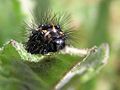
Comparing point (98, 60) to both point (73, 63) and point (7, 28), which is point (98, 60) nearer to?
point (73, 63)

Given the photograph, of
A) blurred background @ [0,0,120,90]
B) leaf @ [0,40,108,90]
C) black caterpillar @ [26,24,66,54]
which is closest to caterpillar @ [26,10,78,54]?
black caterpillar @ [26,24,66,54]

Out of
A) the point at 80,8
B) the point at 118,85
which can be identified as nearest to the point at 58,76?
the point at 118,85

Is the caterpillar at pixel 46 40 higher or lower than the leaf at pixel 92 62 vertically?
higher

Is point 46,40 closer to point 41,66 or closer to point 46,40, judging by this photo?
A: point 46,40

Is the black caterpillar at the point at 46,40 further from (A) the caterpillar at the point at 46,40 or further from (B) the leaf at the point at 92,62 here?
(B) the leaf at the point at 92,62

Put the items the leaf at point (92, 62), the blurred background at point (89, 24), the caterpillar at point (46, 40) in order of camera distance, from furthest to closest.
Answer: the blurred background at point (89, 24) → the caterpillar at point (46, 40) → the leaf at point (92, 62)

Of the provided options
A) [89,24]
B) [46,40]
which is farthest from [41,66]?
[89,24]

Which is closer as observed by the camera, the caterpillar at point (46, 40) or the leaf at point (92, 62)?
the leaf at point (92, 62)

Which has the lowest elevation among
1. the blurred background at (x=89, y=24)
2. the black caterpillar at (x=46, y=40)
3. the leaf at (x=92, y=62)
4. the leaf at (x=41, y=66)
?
the leaf at (x=92, y=62)

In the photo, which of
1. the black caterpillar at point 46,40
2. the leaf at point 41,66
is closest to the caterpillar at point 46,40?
the black caterpillar at point 46,40
